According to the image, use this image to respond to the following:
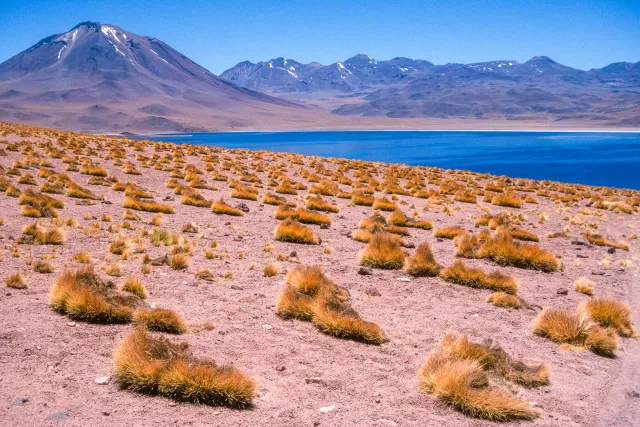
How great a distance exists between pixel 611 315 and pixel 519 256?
3627mm

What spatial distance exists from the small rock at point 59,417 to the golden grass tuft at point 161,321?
5.81ft

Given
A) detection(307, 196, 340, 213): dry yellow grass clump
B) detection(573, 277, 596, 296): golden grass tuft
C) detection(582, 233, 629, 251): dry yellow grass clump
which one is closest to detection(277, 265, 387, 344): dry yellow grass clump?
detection(573, 277, 596, 296): golden grass tuft

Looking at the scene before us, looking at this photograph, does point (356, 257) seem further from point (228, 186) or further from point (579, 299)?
point (228, 186)

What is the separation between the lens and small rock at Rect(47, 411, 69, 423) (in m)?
4.07

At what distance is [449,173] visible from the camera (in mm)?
34750

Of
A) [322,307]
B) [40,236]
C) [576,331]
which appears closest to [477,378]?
[322,307]

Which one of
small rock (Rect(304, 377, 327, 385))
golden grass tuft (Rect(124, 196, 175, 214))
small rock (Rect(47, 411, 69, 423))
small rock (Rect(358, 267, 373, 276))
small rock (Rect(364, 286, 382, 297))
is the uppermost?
golden grass tuft (Rect(124, 196, 175, 214))

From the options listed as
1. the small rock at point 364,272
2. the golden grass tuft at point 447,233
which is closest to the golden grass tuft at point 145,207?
the small rock at point 364,272

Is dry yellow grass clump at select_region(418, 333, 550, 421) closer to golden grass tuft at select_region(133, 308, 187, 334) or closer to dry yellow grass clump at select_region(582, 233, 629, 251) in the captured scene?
golden grass tuft at select_region(133, 308, 187, 334)

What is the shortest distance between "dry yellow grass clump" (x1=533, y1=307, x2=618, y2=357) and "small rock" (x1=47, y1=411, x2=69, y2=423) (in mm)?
5792

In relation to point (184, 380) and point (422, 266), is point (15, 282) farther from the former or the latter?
point (422, 266)

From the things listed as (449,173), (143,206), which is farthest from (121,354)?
(449,173)

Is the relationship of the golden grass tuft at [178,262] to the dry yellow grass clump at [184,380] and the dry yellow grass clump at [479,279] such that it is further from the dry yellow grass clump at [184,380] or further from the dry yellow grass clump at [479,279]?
the dry yellow grass clump at [479,279]

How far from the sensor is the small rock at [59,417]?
407 centimetres
